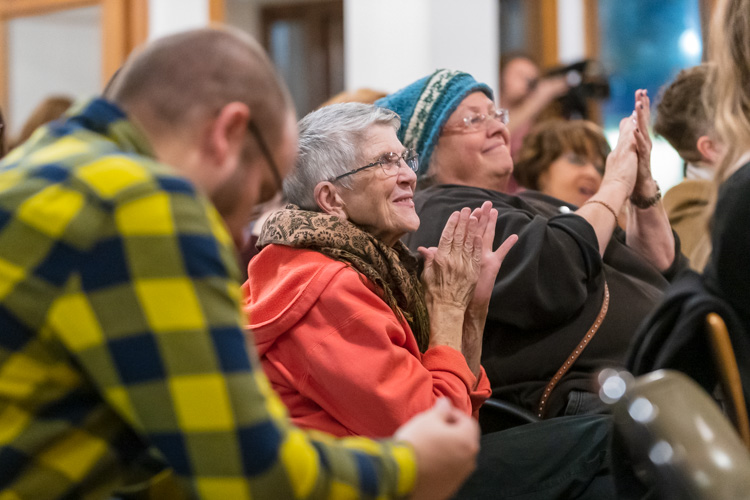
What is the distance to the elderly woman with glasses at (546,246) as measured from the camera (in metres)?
1.85

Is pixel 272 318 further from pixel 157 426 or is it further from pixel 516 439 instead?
pixel 157 426

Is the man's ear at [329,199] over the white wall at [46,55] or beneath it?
beneath

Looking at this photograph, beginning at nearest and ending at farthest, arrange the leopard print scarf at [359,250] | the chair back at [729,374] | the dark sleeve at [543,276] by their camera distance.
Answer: the chair back at [729,374], the leopard print scarf at [359,250], the dark sleeve at [543,276]

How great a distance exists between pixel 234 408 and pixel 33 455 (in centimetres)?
22

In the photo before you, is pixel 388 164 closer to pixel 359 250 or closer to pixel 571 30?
pixel 359 250

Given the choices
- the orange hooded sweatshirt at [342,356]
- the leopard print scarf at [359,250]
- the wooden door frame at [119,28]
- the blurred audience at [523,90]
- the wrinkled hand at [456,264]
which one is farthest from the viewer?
the wooden door frame at [119,28]

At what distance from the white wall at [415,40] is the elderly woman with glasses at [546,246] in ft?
5.66

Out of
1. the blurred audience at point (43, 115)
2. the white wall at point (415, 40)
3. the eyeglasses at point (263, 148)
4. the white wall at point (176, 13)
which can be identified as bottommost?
the eyeglasses at point (263, 148)

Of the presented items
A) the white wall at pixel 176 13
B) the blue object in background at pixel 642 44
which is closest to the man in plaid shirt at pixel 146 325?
the white wall at pixel 176 13

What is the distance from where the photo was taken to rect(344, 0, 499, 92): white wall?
388 cm

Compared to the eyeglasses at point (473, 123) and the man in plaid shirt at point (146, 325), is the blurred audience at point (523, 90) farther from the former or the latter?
the man in plaid shirt at point (146, 325)

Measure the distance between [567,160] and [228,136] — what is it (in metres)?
2.07

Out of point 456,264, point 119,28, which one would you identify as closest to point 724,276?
point 456,264

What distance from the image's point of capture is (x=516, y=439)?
5.18 ft
